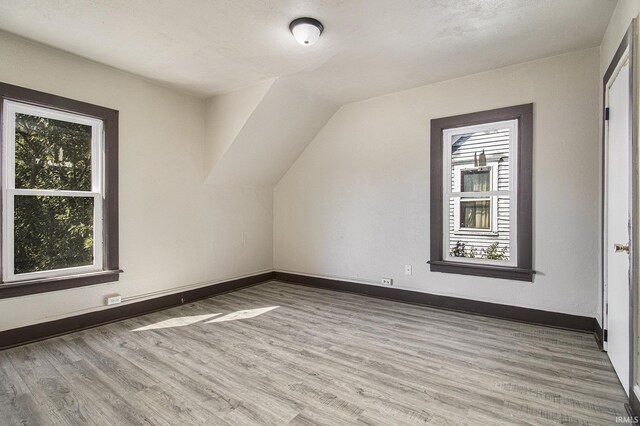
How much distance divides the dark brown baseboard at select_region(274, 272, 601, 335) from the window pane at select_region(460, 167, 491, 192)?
4.36 ft

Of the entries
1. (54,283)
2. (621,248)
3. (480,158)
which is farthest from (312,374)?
(480,158)

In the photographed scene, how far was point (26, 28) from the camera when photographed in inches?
107

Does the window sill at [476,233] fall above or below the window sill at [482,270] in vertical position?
above

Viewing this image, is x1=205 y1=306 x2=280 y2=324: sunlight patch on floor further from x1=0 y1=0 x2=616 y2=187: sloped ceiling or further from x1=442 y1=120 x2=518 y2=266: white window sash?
x1=442 y1=120 x2=518 y2=266: white window sash

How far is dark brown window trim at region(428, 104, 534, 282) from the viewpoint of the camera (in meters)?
3.42

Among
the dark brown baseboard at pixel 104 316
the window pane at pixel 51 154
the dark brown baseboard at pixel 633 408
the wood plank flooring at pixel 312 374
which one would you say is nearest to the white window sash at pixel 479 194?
the wood plank flooring at pixel 312 374

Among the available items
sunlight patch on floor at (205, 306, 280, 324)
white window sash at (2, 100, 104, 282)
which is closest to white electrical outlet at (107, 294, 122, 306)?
white window sash at (2, 100, 104, 282)

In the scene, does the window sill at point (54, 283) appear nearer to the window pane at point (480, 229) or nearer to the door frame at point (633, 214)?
the window pane at point (480, 229)

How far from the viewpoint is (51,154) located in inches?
124

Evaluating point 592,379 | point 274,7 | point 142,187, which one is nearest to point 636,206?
point 592,379

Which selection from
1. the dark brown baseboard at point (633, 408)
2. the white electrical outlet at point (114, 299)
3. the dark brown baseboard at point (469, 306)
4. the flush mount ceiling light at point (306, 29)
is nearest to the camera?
the dark brown baseboard at point (633, 408)

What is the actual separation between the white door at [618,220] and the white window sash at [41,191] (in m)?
4.52

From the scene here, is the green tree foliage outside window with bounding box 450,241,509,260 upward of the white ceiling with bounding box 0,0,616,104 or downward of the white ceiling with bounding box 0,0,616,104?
downward

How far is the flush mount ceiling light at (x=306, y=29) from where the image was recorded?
2.60 m
